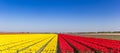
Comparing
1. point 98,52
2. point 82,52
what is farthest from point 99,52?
point 82,52

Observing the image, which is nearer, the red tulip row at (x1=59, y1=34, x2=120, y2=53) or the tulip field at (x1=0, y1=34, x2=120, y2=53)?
the red tulip row at (x1=59, y1=34, x2=120, y2=53)

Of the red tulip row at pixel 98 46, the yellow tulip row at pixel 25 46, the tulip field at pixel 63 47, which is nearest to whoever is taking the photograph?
the red tulip row at pixel 98 46

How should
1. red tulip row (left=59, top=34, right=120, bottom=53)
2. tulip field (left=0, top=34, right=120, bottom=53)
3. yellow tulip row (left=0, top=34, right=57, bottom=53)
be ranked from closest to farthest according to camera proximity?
red tulip row (left=59, top=34, right=120, bottom=53), tulip field (left=0, top=34, right=120, bottom=53), yellow tulip row (left=0, top=34, right=57, bottom=53)

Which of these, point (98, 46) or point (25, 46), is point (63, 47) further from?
point (25, 46)

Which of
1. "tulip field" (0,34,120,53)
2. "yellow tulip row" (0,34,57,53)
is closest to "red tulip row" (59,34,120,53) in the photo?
"tulip field" (0,34,120,53)

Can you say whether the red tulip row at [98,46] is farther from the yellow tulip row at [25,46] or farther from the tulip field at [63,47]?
the yellow tulip row at [25,46]

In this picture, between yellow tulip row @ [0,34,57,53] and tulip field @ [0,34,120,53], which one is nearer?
tulip field @ [0,34,120,53]

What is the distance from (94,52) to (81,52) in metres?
1.01

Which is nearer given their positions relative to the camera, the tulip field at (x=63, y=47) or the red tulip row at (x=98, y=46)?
the red tulip row at (x=98, y=46)

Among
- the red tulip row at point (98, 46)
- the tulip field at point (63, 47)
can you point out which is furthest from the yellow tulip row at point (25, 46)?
the red tulip row at point (98, 46)

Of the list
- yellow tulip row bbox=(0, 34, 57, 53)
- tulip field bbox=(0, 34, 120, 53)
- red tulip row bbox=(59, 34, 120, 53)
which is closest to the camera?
red tulip row bbox=(59, 34, 120, 53)

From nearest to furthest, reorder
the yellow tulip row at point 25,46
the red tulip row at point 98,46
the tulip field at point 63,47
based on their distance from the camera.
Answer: the red tulip row at point 98,46, the tulip field at point 63,47, the yellow tulip row at point 25,46

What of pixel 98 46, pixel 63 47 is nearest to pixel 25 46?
pixel 63 47

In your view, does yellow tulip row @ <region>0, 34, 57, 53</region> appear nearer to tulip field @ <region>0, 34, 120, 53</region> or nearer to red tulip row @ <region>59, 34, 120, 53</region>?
tulip field @ <region>0, 34, 120, 53</region>
